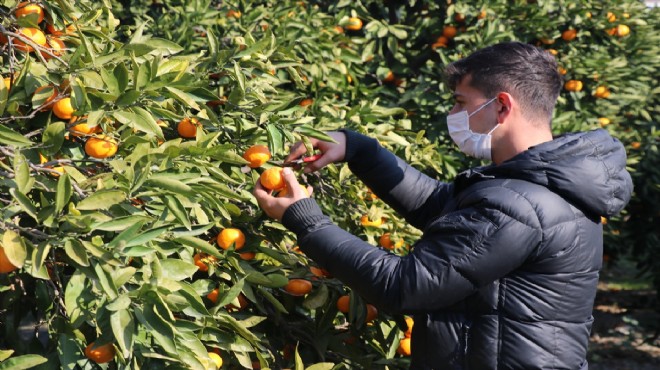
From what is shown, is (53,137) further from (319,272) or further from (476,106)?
(476,106)

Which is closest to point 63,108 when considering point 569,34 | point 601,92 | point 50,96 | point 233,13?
point 50,96

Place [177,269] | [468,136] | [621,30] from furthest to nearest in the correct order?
[621,30], [468,136], [177,269]

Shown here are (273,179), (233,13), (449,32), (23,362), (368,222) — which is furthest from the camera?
(449,32)

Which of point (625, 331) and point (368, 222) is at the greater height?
point (368, 222)

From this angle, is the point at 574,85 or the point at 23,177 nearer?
the point at 23,177

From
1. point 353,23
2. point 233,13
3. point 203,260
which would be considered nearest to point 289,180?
point 203,260

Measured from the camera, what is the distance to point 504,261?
1.64 m

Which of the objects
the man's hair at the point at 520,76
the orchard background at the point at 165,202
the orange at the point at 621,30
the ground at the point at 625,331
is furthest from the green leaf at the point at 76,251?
the ground at the point at 625,331

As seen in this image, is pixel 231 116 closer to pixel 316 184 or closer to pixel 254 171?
pixel 254 171

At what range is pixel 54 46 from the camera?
1.93 meters

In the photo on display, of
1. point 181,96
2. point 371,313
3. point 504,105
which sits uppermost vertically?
point 504,105

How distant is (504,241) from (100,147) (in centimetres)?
88

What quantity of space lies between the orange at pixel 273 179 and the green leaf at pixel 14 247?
61 cm

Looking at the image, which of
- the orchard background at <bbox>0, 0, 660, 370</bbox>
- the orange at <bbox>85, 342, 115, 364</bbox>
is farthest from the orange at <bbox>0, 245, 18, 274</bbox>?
the orange at <bbox>85, 342, 115, 364</bbox>
